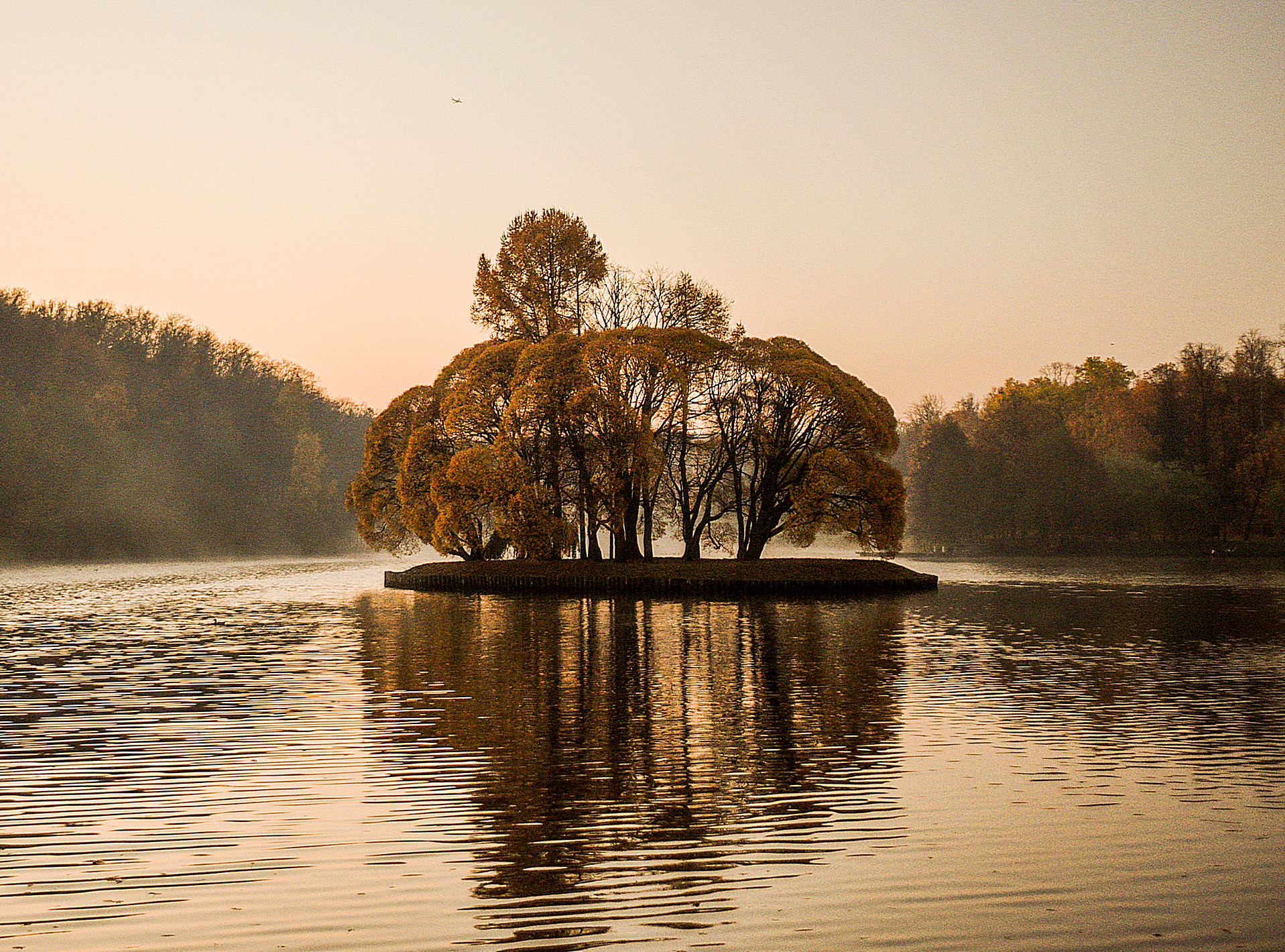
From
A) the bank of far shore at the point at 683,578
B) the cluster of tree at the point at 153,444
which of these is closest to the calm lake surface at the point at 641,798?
the bank of far shore at the point at 683,578

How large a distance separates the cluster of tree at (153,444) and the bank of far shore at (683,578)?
4820 cm

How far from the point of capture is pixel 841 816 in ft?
29.0

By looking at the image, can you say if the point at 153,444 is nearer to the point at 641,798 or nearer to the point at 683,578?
the point at 683,578

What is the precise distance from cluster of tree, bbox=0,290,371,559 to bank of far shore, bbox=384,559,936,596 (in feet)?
158

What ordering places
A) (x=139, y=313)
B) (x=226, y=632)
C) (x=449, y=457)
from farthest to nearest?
1. (x=139, y=313)
2. (x=449, y=457)
3. (x=226, y=632)

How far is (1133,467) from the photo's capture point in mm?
90438

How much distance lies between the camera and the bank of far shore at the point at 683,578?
139 feet

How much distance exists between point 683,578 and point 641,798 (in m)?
33.5

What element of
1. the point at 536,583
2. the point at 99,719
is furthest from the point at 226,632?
the point at 536,583

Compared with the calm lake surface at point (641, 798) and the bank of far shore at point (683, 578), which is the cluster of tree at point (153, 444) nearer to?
the bank of far shore at point (683, 578)

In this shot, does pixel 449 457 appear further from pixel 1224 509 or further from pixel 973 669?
pixel 1224 509

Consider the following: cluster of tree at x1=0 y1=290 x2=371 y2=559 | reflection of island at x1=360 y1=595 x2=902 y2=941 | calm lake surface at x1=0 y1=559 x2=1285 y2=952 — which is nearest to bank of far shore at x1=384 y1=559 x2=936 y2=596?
reflection of island at x1=360 y1=595 x2=902 y2=941

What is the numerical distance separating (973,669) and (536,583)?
88.9ft

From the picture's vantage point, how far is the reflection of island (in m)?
7.10
